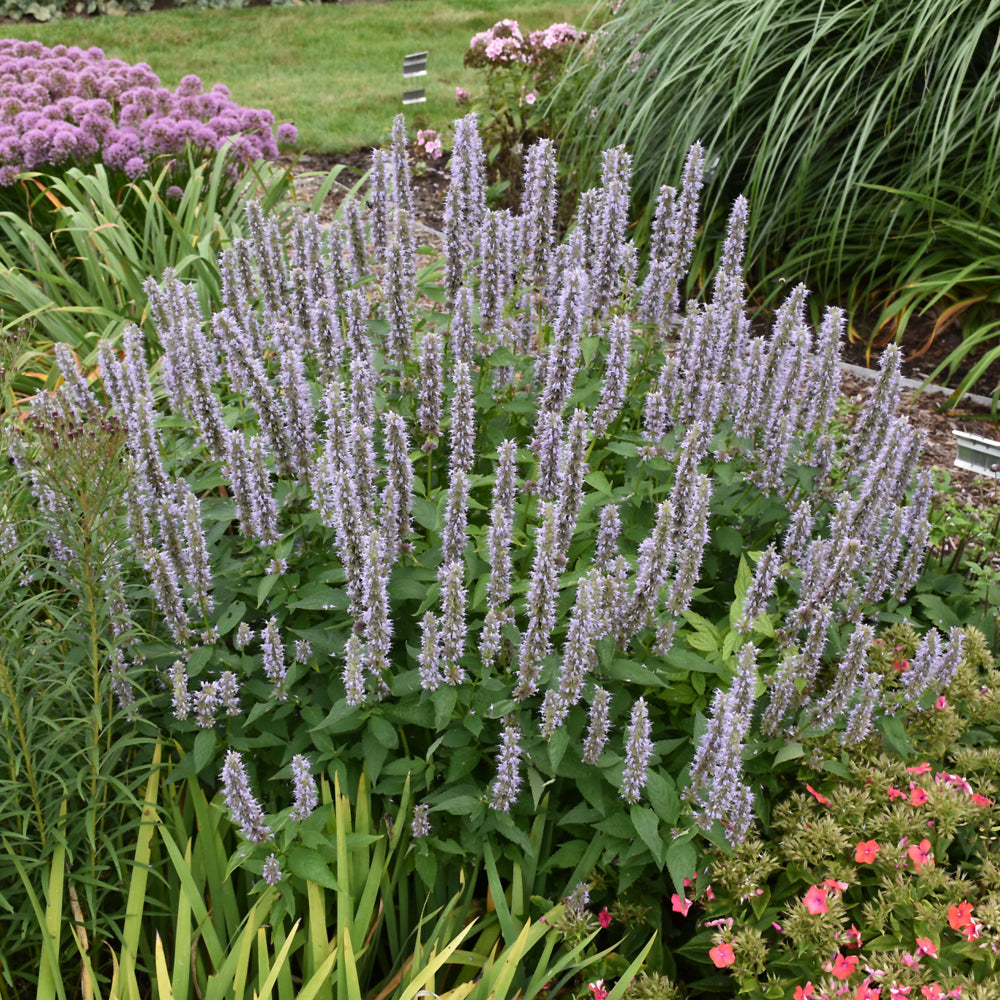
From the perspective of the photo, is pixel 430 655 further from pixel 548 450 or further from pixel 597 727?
pixel 548 450

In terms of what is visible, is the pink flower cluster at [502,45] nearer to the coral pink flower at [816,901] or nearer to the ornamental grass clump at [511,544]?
the ornamental grass clump at [511,544]

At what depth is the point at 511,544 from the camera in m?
3.08

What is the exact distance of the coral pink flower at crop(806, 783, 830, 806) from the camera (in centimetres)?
278

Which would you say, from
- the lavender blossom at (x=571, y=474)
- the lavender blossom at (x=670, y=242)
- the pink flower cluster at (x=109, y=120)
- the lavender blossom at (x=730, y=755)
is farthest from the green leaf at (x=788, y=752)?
the pink flower cluster at (x=109, y=120)

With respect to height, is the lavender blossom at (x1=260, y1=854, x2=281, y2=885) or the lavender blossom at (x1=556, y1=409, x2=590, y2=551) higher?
the lavender blossom at (x1=556, y1=409, x2=590, y2=551)

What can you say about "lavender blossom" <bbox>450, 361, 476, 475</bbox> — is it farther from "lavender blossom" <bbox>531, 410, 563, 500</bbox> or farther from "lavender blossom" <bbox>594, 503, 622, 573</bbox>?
"lavender blossom" <bbox>594, 503, 622, 573</bbox>

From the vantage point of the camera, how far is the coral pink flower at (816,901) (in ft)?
8.11

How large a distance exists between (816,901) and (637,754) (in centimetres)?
62

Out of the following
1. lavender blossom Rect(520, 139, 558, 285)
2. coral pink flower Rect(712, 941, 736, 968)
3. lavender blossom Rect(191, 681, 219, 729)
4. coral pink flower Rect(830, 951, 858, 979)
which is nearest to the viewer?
coral pink flower Rect(830, 951, 858, 979)

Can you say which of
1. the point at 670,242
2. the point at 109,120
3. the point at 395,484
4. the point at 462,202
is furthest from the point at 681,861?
the point at 109,120

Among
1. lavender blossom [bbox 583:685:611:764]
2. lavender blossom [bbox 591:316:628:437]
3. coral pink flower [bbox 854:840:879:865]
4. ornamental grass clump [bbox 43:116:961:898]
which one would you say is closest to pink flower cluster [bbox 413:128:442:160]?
ornamental grass clump [bbox 43:116:961:898]

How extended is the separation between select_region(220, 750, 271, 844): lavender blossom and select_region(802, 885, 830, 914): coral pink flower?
1.51 m

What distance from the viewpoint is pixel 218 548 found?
3.29 meters

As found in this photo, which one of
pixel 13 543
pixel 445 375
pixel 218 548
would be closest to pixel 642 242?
pixel 445 375
